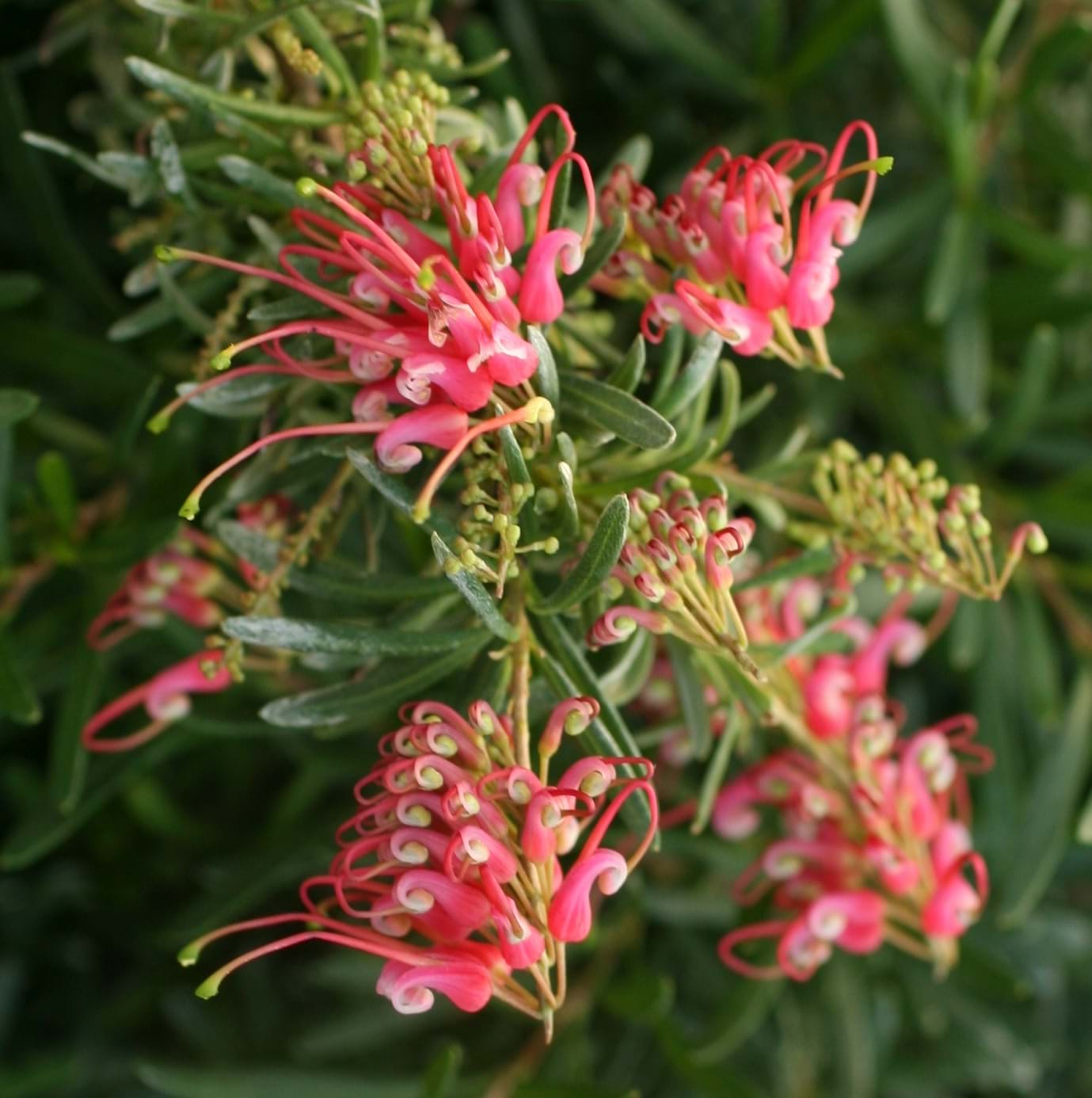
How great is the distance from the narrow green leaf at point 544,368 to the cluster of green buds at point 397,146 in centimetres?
8

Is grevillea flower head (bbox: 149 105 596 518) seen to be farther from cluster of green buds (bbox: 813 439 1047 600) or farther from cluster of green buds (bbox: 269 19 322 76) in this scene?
cluster of green buds (bbox: 813 439 1047 600)

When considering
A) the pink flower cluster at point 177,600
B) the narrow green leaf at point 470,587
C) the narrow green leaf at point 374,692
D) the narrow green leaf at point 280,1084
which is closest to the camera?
the narrow green leaf at point 470,587

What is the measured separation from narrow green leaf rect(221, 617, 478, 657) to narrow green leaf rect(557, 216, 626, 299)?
0.18 meters

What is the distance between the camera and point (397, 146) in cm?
58

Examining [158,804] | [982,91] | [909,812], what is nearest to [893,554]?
[909,812]

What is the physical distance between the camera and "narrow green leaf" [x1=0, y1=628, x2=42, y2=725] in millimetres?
750

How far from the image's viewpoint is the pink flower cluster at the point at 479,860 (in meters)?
0.54

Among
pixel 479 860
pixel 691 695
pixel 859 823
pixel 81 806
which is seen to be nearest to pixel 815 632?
pixel 691 695

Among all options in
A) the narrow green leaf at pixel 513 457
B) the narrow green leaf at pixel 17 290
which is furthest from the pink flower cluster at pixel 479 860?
the narrow green leaf at pixel 17 290

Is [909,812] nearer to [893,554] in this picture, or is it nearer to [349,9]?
[893,554]

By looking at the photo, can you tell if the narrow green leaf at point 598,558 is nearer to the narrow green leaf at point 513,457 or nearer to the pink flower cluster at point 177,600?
the narrow green leaf at point 513,457

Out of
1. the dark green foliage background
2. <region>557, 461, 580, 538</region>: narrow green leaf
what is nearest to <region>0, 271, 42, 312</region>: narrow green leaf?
the dark green foliage background

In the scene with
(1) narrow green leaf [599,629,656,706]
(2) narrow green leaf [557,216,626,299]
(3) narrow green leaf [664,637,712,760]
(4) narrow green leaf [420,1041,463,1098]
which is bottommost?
(4) narrow green leaf [420,1041,463,1098]

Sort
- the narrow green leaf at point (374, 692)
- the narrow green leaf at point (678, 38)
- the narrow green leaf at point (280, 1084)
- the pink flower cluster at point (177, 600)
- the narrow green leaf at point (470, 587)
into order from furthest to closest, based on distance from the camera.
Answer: the narrow green leaf at point (678, 38) < the narrow green leaf at point (280, 1084) < the pink flower cluster at point (177, 600) < the narrow green leaf at point (374, 692) < the narrow green leaf at point (470, 587)
